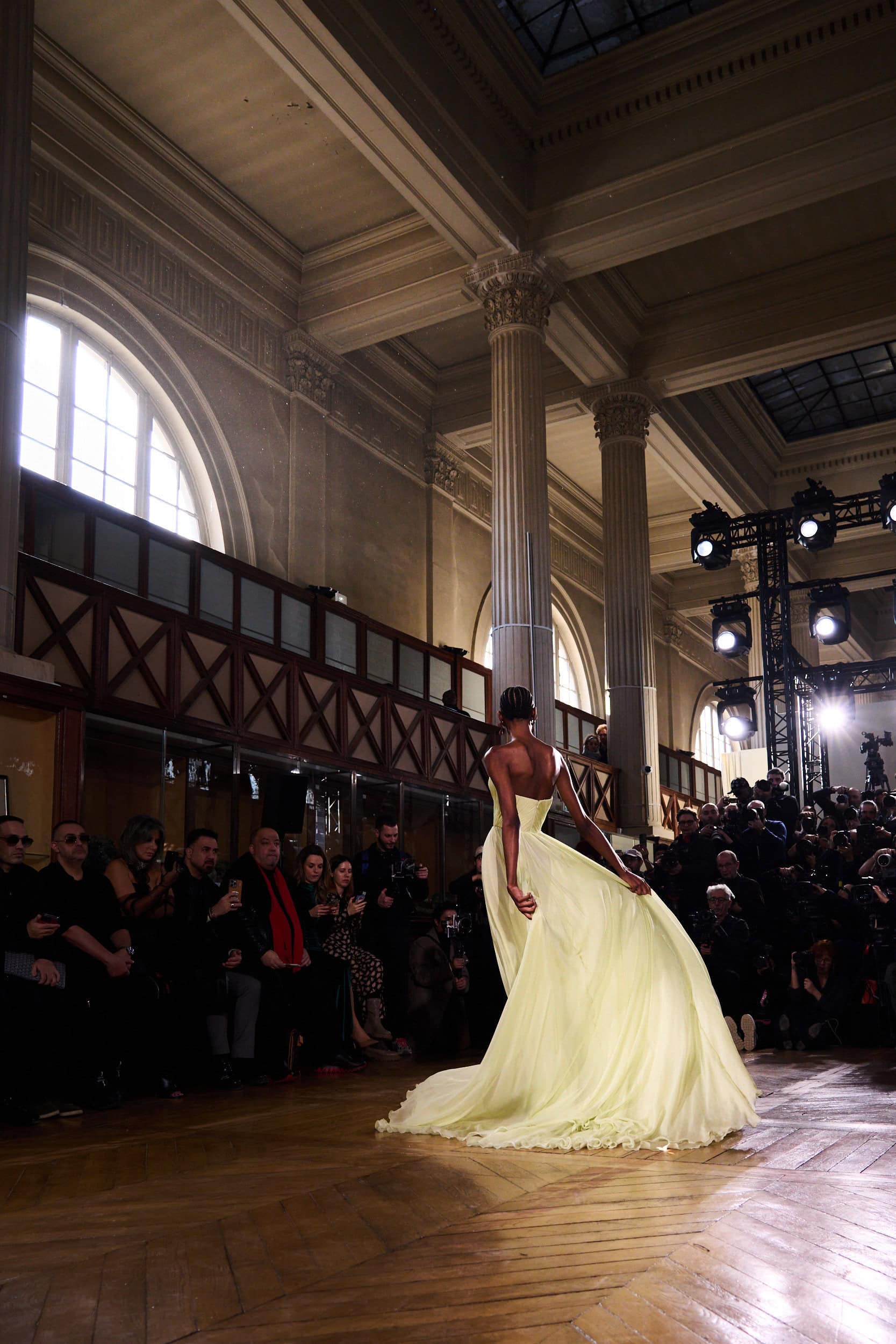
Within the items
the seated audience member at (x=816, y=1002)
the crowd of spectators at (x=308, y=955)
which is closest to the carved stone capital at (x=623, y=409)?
the crowd of spectators at (x=308, y=955)

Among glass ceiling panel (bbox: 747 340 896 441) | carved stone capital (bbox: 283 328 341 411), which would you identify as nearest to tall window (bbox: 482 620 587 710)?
glass ceiling panel (bbox: 747 340 896 441)

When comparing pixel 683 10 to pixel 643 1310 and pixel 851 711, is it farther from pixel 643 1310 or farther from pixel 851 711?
pixel 643 1310

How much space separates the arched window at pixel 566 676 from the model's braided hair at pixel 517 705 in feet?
59.0

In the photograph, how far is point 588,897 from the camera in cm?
467

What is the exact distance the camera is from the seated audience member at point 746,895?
29.7ft

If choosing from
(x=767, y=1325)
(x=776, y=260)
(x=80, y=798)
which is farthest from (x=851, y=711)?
(x=767, y=1325)

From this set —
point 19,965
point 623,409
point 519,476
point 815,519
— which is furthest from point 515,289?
point 19,965

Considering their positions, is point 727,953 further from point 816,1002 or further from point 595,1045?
point 595,1045

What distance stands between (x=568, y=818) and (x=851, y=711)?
5.30 meters

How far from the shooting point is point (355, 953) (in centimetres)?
759

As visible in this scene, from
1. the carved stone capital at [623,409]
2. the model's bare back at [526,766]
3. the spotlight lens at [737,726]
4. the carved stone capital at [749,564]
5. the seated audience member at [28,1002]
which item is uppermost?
the carved stone capital at [623,409]

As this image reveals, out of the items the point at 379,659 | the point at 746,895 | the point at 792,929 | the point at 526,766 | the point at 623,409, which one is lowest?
the point at 792,929

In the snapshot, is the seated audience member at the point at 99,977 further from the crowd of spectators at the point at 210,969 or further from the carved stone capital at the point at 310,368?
the carved stone capital at the point at 310,368

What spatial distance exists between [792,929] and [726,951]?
82 centimetres
